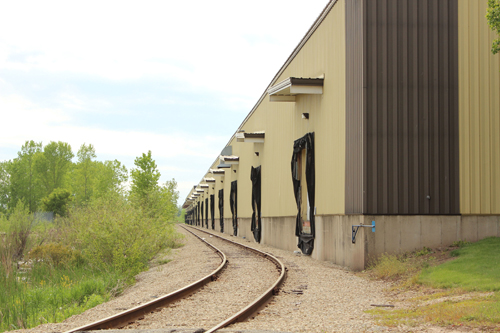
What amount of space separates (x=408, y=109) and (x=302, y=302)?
24.8 ft

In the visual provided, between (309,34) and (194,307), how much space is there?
14.4m

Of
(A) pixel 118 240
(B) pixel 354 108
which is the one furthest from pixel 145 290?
(B) pixel 354 108

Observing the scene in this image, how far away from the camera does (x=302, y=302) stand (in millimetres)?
8922

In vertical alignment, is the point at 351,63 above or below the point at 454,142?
above

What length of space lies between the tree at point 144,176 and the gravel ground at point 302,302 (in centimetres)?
1629

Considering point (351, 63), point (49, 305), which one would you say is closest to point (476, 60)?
point (351, 63)

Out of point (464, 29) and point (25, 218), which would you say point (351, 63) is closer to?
point (464, 29)

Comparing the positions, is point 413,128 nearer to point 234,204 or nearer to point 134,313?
point 134,313

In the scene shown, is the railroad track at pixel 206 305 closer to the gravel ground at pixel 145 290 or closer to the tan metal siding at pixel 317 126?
the gravel ground at pixel 145 290

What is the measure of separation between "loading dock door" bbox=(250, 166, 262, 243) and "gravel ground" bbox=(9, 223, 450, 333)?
1578cm

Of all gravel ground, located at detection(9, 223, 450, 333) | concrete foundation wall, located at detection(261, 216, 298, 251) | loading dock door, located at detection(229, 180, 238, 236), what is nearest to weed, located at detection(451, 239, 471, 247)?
gravel ground, located at detection(9, 223, 450, 333)

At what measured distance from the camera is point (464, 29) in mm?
14148

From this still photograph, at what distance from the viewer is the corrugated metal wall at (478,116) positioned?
13539mm

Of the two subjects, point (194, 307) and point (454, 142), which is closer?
point (194, 307)
